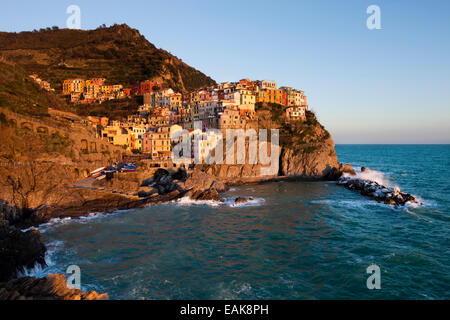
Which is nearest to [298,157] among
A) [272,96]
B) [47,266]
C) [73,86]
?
[272,96]

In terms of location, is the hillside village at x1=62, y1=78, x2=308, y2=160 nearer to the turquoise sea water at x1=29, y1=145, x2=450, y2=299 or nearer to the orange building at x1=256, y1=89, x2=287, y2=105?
the orange building at x1=256, y1=89, x2=287, y2=105

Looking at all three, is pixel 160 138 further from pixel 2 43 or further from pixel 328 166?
pixel 2 43

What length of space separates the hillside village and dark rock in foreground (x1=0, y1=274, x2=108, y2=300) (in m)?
51.9

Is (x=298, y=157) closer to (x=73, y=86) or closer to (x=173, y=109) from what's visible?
(x=173, y=109)

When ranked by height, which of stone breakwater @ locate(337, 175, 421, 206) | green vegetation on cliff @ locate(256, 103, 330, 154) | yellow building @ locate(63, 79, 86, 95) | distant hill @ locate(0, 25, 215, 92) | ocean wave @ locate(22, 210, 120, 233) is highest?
distant hill @ locate(0, 25, 215, 92)

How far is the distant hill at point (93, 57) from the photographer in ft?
436

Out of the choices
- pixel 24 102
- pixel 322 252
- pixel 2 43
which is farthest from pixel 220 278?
pixel 2 43

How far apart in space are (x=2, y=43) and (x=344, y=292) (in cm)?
22257

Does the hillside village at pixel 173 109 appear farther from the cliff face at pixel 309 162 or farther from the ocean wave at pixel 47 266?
the ocean wave at pixel 47 266

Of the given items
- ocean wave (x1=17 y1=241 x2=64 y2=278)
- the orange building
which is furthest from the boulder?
the orange building

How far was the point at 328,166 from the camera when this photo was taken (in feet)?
227

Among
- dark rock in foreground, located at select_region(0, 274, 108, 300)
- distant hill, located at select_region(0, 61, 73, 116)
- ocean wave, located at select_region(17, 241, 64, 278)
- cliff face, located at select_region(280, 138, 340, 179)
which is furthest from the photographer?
cliff face, located at select_region(280, 138, 340, 179)

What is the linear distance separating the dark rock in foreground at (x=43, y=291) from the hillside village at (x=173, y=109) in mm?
51944

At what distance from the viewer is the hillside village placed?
2894 inches
